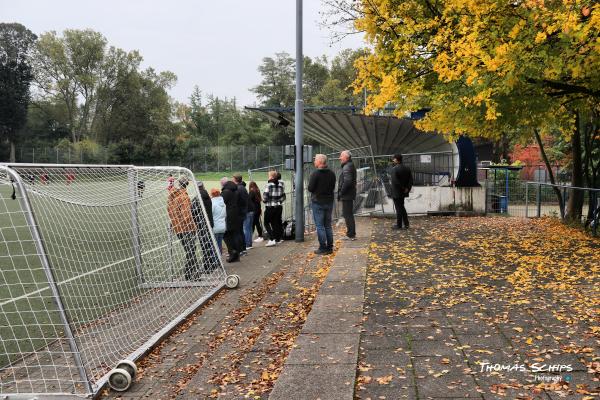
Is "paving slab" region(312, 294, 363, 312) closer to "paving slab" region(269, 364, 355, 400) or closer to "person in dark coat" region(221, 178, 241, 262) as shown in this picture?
"paving slab" region(269, 364, 355, 400)

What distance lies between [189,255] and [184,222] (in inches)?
21.8

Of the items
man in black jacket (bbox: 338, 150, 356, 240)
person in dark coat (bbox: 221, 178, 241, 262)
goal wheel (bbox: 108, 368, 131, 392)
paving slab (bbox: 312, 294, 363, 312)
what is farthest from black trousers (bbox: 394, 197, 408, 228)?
goal wheel (bbox: 108, 368, 131, 392)

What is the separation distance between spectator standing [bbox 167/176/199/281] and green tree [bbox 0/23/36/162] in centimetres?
5107

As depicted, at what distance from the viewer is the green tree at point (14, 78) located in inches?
2170

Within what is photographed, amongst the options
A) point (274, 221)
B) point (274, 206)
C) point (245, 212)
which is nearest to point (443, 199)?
point (274, 221)

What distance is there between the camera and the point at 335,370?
4246 mm

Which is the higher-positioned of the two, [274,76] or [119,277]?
[274,76]

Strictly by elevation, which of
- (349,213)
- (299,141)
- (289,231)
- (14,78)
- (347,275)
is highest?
(14,78)

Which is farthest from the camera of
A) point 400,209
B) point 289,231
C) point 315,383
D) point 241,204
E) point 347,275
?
point 289,231

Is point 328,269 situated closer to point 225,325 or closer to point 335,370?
point 225,325

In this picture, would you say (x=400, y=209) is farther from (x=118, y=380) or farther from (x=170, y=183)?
(x=118, y=380)

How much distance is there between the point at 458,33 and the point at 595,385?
646 cm

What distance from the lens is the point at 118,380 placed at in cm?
462

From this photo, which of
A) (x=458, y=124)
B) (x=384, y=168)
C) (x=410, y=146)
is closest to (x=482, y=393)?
(x=458, y=124)
